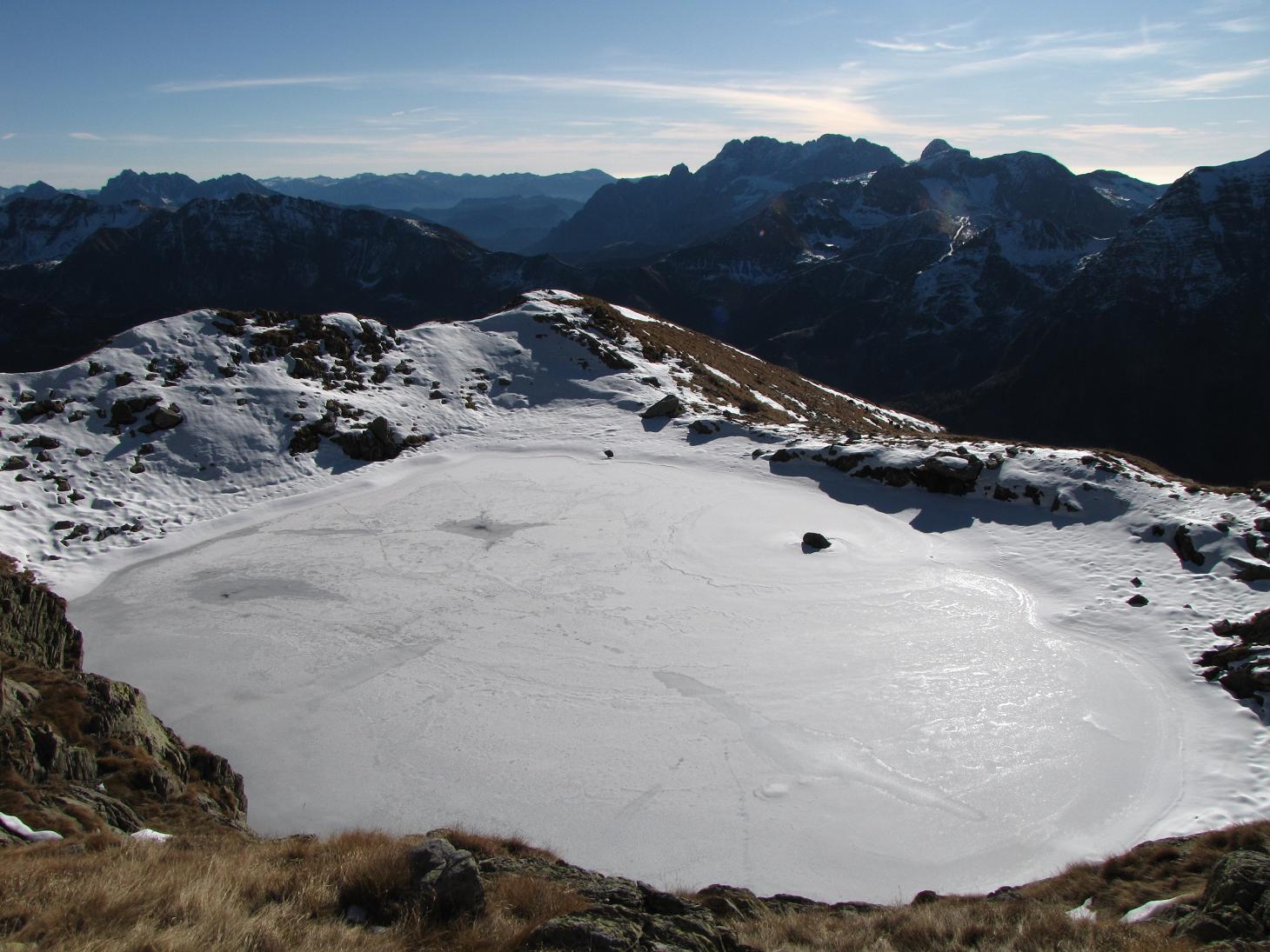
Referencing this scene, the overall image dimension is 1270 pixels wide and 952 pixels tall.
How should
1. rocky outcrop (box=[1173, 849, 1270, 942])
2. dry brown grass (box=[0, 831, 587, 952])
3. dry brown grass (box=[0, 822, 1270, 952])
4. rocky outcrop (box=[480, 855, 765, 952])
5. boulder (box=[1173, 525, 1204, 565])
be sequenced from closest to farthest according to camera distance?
dry brown grass (box=[0, 831, 587, 952]), dry brown grass (box=[0, 822, 1270, 952]), rocky outcrop (box=[480, 855, 765, 952]), rocky outcrop (box=[1173, 849, 1270, 942]), boulder (box=[1173, 525, 1204, 565])

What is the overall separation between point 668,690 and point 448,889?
9.05 m

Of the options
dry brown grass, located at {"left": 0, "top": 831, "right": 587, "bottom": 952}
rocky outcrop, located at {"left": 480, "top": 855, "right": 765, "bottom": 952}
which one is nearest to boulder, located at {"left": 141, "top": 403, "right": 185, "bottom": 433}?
dry brown grass, located at {"left": 0, "top": 831, "right": 587, "bottom": 952}

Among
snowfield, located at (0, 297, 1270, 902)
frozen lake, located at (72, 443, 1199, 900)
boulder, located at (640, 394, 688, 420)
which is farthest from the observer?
boulder, located at (640, 394, 688, 420)

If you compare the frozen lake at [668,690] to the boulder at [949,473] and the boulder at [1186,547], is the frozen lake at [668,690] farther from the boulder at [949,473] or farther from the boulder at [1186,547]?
the boulder at [949,473]

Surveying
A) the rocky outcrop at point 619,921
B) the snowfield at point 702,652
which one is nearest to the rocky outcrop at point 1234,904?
the snowfield at point 702,652

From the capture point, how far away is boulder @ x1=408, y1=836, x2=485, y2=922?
21.9 ft

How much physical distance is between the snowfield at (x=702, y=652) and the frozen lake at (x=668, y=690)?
71 mm

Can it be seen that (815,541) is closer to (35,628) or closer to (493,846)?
(493,846)

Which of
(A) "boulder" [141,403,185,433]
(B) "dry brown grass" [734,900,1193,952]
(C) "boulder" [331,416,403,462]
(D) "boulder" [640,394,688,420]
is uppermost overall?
(D) "boulder" [640,394,688,420]

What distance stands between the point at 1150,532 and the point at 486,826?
821 inches

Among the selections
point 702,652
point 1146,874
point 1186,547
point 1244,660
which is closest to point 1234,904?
point 1146,874

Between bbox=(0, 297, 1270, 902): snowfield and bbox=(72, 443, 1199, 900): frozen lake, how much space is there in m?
0.07

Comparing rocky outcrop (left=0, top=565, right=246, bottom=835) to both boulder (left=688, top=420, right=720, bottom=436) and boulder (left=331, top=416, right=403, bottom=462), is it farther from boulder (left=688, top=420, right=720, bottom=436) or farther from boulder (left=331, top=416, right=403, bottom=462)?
boulder (left=688, top=420, right=720, bottom=436)

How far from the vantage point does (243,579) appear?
67.7 ft
